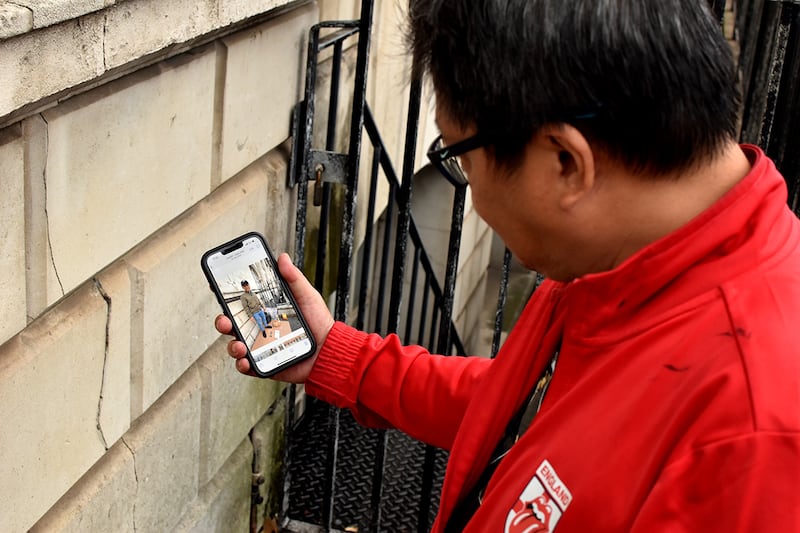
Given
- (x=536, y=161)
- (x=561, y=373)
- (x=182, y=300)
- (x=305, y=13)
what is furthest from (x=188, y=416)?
(x=536, y=161)

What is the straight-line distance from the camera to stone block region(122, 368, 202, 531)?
2.42 meters

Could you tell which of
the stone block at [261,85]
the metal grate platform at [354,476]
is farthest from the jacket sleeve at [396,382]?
the metal grate platform at [354,476]

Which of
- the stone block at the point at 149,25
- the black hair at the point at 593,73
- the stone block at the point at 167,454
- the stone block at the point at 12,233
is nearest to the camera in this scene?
the black hair at the point at 593,73

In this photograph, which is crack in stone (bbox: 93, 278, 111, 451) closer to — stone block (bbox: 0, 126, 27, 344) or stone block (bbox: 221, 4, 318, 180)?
stone block (bbox: 0, 126, 27, 344)

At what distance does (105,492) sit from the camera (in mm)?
2254

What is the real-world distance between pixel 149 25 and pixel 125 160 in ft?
0.91

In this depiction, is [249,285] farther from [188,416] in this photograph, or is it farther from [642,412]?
[642,412]

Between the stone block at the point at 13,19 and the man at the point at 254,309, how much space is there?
869mm

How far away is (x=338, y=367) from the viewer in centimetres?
229

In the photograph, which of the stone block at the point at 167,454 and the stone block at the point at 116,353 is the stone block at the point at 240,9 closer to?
the stone block at the point at 116,353

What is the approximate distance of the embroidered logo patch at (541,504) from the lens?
1.44 meters

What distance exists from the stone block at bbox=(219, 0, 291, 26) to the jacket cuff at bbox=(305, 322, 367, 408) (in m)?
0.69

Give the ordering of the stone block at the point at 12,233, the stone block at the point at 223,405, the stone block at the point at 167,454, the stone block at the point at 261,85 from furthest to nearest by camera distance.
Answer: the stone block at the point at 223,405, the stone block at the point at 261,85, the stone block at the point at 167,454, the stone block at the point at 12,233

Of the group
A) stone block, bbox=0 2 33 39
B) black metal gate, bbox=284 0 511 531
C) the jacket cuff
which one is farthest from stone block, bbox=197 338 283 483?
stone block, bbox=0 2 33 39
